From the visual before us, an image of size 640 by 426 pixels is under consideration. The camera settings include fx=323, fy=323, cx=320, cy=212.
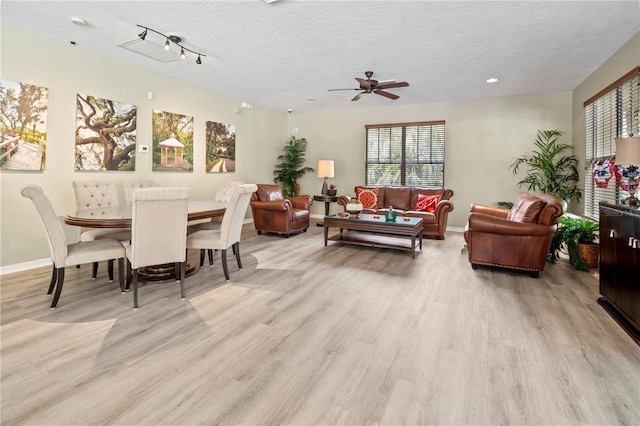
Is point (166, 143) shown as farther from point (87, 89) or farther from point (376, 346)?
point (376, 346)

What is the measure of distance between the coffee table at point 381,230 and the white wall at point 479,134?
235cm

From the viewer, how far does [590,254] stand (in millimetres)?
4051

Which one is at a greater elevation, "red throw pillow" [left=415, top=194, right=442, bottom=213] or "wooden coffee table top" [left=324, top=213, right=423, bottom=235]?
"red throw pillow" [left=415, top=194, right=442, bottom=213]

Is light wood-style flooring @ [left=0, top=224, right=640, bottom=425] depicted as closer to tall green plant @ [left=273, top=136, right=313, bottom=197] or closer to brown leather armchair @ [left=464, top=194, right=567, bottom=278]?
brown leather armchair @ [left=464, top=194, right=567, bottom=278]

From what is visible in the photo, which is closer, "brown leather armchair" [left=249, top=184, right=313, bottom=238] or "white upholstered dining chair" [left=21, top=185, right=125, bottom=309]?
"white upholstered dining chair" [left=21, top=185, right=125, bottom=309]

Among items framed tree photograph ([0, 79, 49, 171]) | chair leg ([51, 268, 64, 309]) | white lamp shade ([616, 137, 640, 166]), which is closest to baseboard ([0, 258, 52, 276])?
framed tree photograph ([0, 79, 49, 171])

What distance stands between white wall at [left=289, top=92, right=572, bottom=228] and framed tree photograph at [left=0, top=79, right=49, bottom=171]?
5861mm

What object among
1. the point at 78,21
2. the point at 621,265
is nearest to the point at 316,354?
the point at 621,265

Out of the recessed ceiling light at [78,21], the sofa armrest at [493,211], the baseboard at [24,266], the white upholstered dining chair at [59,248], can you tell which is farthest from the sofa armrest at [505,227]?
the baseboard at [24,266]

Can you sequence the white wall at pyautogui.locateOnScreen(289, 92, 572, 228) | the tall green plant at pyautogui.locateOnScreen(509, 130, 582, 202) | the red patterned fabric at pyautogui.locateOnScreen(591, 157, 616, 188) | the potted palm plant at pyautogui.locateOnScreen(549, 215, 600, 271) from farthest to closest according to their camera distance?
the white wall at pyautogui.locateOnScreen(289, 92, 572, 228), the tall green plant at pyautogui.locateOnScreen(509, 130, 582, 202), the red patterned fabric at pyautogui.locateOnScreen(591, 157, 616, 188), the potted palm plant at pyautogui.locateOnScreen(549, 215, 600, 271)

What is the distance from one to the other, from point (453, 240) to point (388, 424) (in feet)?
15.9

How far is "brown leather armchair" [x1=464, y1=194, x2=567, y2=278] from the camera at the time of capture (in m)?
3.56

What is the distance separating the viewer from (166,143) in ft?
17.9

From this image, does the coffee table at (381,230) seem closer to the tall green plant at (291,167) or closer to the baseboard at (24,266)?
the tall green plant at (291,167)
